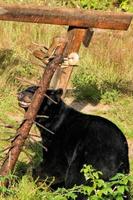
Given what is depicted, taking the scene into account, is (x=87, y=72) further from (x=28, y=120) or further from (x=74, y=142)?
(x=28, y=120)

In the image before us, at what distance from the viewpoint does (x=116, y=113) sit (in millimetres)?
9430

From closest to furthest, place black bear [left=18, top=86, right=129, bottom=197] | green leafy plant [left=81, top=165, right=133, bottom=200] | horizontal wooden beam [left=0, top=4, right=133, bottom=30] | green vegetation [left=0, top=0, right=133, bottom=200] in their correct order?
green leafy plant [left=81, top=165, right=133, bottom=200]
black bear [left=18, top=86, right=129, bottom=197]
horizontal wooden beam [left=0, top=4, right=133, bottom=30]
green vegetation [left=0, top=0, right=133, bottom=200]

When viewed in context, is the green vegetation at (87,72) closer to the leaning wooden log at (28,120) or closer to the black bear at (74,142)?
the black bear at (74,142)

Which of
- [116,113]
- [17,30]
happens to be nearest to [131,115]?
[116,113]

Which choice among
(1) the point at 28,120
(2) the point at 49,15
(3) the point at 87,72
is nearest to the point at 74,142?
(1) the point at 28,120

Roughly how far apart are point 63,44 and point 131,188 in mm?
1650

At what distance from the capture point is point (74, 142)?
6.19 m

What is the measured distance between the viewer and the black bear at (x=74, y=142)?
574 centimetres

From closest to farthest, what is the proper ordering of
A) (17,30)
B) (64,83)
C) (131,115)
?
(64,83)
(131,115)
(17,30)

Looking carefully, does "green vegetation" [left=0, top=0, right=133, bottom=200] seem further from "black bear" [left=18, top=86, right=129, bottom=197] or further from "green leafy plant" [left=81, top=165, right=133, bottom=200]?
"green leafy plant" [left=81, top=165, right=133, bottom=200]

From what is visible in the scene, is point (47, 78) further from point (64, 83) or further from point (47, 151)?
point (64, 83)

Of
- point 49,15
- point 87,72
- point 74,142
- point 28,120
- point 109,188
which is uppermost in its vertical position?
point 49,15

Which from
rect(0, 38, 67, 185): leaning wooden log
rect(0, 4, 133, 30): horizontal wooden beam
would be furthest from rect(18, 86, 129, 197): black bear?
rect(0, 4, 133, 30): horizontal wooden beam

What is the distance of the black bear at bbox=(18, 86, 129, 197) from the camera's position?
5.74 m
